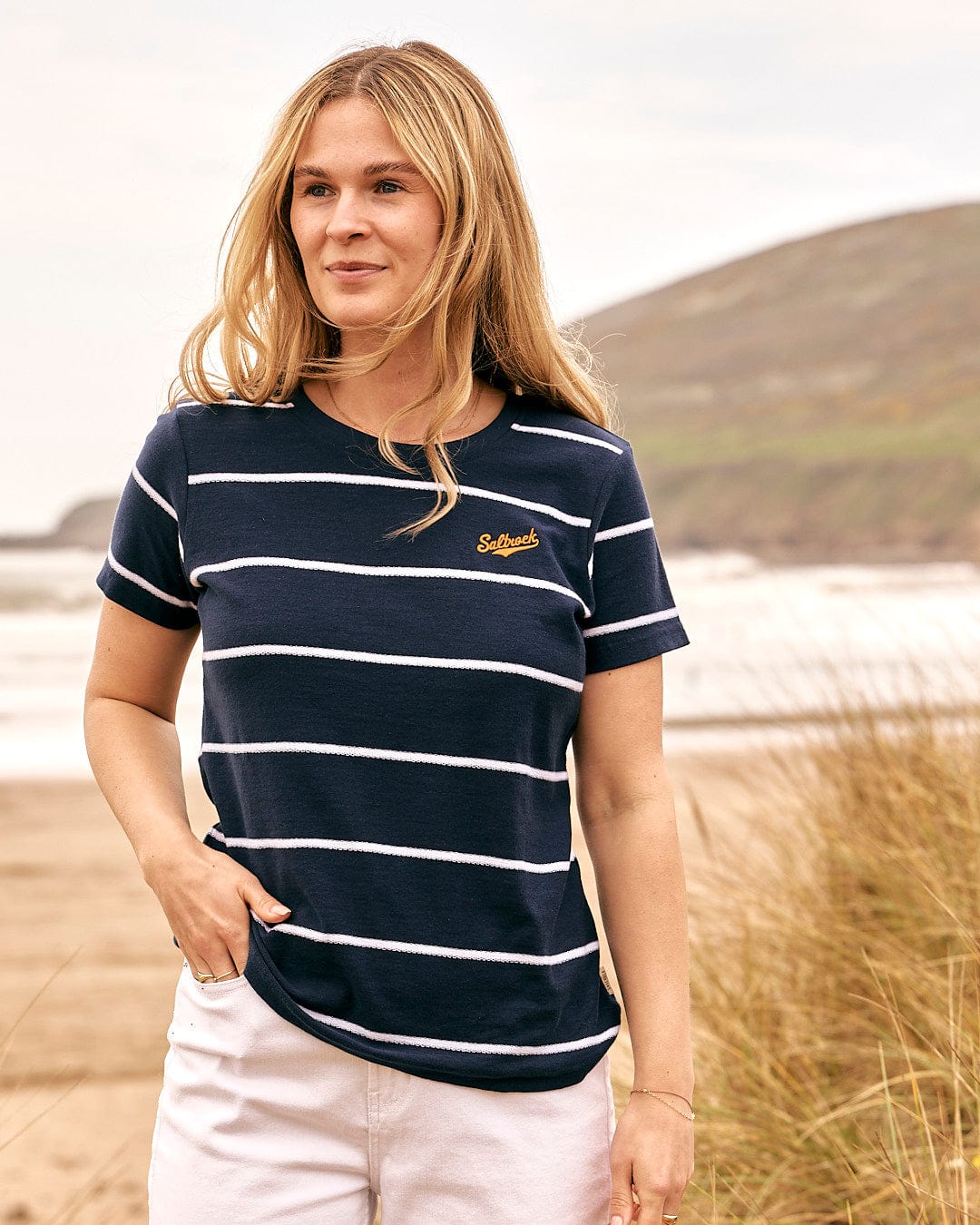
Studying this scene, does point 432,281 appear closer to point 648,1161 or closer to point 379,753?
point 379,753

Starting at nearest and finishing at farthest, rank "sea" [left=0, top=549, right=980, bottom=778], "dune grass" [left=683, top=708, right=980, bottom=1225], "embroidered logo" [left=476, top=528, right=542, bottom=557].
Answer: "embroidered logo" [left=476, top=528, right=542, bottom=557]
"dune grass" [left=683, top=708, right=980, bottom=1225]
"sea" [left=0, top=549, right=980, bottom=778]

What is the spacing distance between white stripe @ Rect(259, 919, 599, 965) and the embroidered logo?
44 centimetres

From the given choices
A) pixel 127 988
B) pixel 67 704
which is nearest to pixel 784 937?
pixel 127 988

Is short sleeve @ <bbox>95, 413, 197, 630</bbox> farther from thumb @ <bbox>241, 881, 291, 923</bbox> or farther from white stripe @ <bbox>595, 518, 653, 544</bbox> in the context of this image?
white stripe @ <bbox>595, 518, 653, 544</bbox>

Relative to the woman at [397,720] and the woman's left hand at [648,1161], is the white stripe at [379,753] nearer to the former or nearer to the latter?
the woman at [397,720]

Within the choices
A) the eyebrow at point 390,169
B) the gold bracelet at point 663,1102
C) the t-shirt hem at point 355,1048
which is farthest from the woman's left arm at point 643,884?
the eyebrow at point 390,169

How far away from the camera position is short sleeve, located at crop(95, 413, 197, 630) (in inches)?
63.2

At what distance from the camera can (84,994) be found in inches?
197

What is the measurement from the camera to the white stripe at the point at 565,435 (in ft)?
5.52

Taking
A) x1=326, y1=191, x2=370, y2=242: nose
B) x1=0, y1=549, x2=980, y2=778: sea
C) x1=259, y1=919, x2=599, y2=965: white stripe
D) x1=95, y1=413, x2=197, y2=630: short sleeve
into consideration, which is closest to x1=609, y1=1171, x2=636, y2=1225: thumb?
x1=259, y1=919, x2=599, y2=965: white stripe

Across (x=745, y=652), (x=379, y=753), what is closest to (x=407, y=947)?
(x=379, y=753)

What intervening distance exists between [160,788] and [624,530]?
0.63 meters

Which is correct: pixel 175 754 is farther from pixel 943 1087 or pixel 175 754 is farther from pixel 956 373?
pixel 956 373

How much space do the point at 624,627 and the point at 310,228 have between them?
1.97ft
